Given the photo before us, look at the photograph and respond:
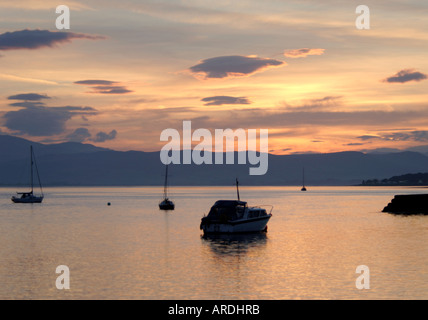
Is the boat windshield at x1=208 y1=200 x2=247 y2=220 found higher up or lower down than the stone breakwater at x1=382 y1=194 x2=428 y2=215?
higher up

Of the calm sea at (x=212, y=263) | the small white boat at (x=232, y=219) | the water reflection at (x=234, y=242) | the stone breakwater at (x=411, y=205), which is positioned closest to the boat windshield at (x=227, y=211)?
the small white boat at (x=232, y=219)

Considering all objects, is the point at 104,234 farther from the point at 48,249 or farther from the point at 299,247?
the point at 299,247

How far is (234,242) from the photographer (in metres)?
67.7

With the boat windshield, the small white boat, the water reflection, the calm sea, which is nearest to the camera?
the calm sea

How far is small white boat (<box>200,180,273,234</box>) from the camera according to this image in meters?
72.4

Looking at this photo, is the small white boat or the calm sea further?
the small white boat

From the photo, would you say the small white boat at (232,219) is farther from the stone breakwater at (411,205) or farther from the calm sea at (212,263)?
the stone breakwater at (411,205)

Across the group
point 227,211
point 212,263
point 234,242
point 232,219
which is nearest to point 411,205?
point 227,211

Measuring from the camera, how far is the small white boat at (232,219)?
2849 inches

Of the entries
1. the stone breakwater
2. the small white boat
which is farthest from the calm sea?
the stone breakwater

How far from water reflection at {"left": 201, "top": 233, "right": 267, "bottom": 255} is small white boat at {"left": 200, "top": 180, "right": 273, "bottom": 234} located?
1.03 metres

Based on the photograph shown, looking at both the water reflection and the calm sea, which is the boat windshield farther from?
the calm sea
